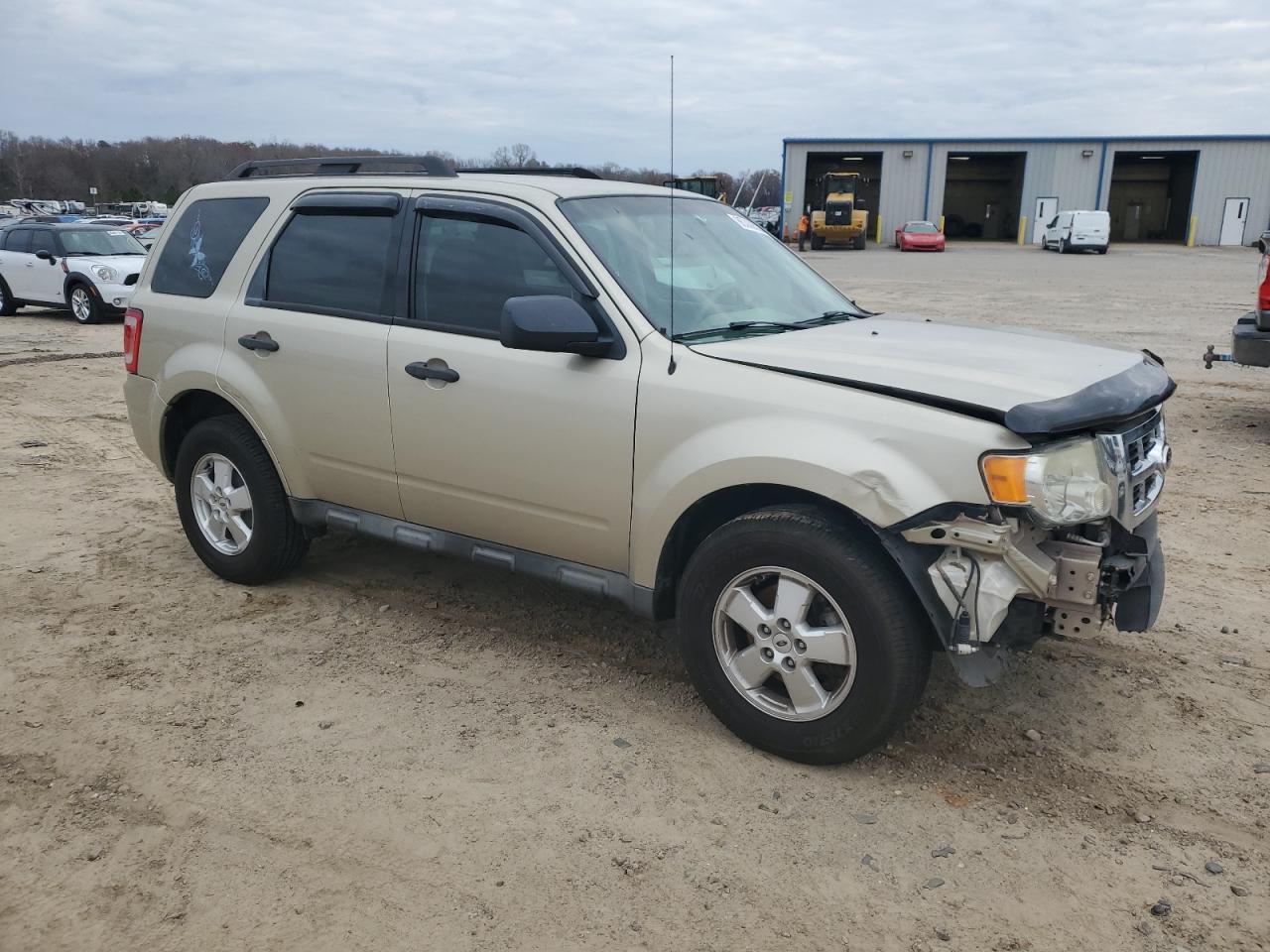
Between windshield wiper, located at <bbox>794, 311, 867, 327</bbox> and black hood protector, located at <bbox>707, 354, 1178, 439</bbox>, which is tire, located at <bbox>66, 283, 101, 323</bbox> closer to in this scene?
windshield wiper, located at <bbox>794, 311, 867, 327</bbox>

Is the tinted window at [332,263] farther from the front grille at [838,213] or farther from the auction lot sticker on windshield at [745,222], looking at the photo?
the front grille at [838,213]

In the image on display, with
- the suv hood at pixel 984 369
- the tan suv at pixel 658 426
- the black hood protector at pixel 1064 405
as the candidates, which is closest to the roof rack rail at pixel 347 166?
the tan suv at pixel 658 426

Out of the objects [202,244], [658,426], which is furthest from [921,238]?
[658,426]

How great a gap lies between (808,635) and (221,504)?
3.17 m

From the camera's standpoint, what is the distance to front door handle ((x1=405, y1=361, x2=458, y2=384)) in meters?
3.94

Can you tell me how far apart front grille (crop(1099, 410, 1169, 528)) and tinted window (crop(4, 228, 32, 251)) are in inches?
769

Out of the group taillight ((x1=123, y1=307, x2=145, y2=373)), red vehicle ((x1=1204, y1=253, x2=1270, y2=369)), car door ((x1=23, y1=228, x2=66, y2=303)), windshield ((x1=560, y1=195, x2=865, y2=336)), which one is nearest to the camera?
windshield ((x1=560, y1=195, x2=865, y2=336))

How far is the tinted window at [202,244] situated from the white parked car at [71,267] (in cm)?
1325

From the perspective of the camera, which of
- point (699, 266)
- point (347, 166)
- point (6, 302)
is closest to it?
point (699, 266)

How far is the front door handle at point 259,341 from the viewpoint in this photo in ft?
14.8

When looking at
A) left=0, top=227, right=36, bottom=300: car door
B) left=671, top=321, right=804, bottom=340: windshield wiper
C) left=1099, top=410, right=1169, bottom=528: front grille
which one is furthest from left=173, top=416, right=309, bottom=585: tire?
left=0, top=227, right=36, bottom=300: car door

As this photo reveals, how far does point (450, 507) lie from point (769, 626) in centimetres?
154

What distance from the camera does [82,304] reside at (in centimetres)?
1708

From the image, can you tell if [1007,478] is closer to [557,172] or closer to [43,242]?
[557,172]
